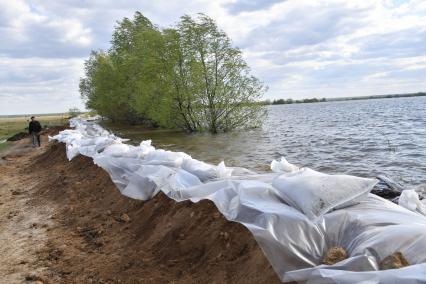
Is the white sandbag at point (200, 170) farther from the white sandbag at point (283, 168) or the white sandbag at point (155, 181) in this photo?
the white sandbag at point (283, 168)

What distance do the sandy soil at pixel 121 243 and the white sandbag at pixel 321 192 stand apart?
0.68m

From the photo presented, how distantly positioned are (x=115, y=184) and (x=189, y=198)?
135 inches

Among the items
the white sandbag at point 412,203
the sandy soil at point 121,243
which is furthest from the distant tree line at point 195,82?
the white sandbag at point 412,203

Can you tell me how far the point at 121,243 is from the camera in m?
6.54

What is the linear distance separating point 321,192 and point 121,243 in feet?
11.2

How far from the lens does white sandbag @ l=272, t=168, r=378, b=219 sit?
4.44m

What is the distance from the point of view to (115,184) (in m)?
9.34

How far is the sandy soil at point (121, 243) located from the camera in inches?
193

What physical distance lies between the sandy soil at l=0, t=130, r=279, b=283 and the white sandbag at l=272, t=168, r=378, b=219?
0.68 metres

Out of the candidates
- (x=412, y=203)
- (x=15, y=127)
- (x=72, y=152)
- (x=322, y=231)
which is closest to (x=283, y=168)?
(x=412, y=203)

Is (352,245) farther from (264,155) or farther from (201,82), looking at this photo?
(201,82)

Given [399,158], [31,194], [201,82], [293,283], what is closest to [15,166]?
[31,194]

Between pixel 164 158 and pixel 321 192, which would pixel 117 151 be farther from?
pixel 321 192

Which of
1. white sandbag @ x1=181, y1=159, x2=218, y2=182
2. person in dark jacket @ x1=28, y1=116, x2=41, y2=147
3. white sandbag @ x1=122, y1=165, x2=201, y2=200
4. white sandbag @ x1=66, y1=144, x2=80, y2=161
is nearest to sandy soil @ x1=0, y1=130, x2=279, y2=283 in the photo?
white sandbag @ x1=122, y1=165, x2=201, y2=200
